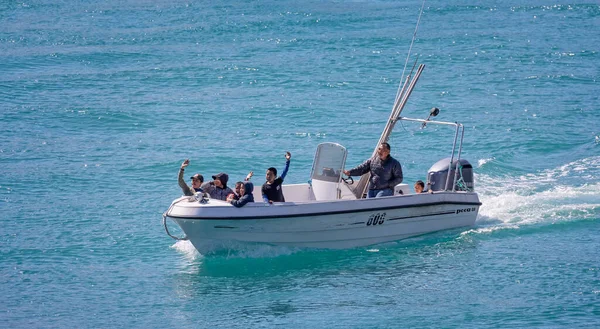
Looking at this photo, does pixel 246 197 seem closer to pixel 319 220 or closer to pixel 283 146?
pixel 319 220

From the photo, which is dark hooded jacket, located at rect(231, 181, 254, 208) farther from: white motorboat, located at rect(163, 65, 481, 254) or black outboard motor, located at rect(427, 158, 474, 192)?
black outboard motor, located at rect(427, 158, 474, 192)

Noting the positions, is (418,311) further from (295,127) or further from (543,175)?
(295,127)

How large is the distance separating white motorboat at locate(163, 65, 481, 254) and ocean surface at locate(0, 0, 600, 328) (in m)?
0.32

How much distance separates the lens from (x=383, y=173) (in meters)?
17.5

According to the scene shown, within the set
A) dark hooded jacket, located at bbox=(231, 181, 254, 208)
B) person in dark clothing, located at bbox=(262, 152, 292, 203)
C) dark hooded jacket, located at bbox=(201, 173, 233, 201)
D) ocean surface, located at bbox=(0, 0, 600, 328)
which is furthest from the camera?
dark hooded jacket, located at bbox=(201, 173, 233, 201)

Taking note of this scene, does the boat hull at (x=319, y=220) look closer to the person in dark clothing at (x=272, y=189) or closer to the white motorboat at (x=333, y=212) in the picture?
the white motorboat at (x=333, y=212)

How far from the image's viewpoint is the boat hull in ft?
53.7

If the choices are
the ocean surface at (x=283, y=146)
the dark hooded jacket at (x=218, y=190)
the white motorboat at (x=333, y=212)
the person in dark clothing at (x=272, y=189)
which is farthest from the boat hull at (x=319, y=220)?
the dark hooded jacket at (x=218, y=190)

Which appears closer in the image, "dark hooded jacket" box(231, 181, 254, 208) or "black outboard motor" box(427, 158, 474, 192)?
"dark hooded jacket" box(231, 181, 254, 208)

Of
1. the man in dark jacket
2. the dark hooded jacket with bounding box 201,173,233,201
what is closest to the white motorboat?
the man in dark jacket

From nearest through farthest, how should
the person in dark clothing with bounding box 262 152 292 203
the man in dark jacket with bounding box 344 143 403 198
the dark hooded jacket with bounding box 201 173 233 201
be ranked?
the person in dark clothing with bounding box 262 152 292 203
the dark hooded jacket with bounding box 201 173 233 201
the man in dark jacket with bounding box 344 143 403 198

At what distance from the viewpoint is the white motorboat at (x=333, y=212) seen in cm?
1642

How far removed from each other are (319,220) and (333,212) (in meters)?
0.29

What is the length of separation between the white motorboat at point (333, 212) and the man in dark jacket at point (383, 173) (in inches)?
Answer: 11.0
